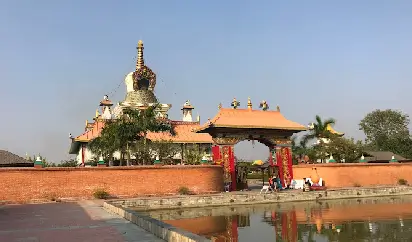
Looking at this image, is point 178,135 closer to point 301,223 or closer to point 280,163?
point 280,163

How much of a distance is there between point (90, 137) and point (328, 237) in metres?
30.9

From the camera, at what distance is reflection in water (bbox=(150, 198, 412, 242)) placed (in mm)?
12359

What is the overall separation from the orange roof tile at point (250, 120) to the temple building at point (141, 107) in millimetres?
10445

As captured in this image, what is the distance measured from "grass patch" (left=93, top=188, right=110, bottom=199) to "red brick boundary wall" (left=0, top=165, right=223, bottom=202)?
0.53 ft

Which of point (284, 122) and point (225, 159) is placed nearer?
point (225, 159)

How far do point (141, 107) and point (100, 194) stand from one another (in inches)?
919

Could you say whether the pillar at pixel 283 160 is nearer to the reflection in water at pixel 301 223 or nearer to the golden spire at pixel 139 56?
the reflection in water at pixel 301 223

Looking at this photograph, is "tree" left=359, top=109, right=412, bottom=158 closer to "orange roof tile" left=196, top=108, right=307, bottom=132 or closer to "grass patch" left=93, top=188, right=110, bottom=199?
"orange roof tile" left=196, top=108, right=307, bottom=132

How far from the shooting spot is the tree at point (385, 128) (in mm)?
57859

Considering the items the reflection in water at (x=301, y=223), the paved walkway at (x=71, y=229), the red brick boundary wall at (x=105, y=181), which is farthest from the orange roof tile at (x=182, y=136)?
the paved walkway at (x=71, y=229)

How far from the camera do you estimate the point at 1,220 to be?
1455 cm

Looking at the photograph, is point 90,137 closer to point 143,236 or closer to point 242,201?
point 242,201

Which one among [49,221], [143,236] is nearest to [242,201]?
[49,221]

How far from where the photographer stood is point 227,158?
28781 mm
